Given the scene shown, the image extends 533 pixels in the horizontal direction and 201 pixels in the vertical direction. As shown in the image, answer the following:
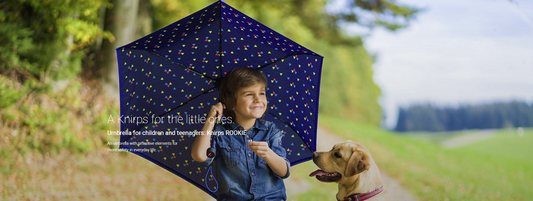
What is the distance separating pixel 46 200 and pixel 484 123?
16336 mm

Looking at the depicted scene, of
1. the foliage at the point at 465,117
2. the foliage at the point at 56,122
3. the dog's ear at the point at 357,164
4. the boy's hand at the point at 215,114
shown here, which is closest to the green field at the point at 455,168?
the foliage at the point at 465,117

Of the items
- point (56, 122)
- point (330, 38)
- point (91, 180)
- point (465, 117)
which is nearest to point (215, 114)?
point (91, 180)

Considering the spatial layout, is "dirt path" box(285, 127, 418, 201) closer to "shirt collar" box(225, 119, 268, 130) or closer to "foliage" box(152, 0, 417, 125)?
"shirt collar" box(225, 119, 268, 130)

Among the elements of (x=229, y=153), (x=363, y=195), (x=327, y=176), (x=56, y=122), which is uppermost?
(x=56, y=122)

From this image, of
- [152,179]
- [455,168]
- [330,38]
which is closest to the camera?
[152,179]

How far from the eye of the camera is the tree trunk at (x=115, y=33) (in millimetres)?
8766

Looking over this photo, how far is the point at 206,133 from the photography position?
2115 millimetres

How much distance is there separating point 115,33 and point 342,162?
25.3 feet

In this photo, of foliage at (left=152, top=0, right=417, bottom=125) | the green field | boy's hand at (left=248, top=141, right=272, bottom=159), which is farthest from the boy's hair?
foliage at (left=152, top=0, right=417, bottom=125)

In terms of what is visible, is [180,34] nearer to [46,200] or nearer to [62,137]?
[46,200]

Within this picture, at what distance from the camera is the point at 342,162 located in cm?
229

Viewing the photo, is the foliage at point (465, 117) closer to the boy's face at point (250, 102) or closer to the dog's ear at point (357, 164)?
the dog's ear at point (357, 164)

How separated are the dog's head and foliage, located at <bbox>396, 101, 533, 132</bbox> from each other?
10049 mm

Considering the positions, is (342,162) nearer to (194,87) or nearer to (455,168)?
(194,87)
